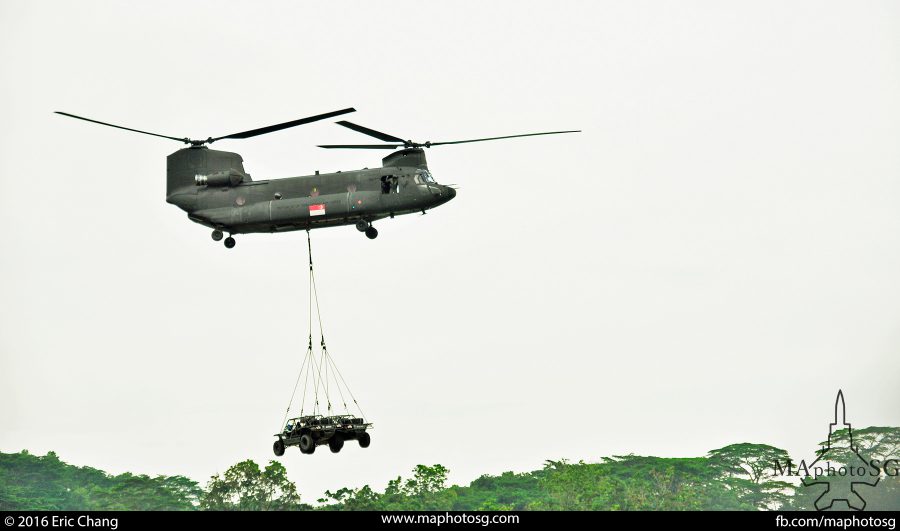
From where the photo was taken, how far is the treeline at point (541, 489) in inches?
3659

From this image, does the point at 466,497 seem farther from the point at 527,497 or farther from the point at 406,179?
the point at 406,179

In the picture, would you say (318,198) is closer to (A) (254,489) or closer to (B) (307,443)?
(B) (307,443)

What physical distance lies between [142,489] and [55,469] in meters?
11.8

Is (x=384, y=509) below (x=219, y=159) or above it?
below

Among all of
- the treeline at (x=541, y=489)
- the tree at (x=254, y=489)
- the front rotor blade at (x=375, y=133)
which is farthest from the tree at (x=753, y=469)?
the front rotor blade at (x=375, y=133)

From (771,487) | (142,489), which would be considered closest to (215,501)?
(142,489)

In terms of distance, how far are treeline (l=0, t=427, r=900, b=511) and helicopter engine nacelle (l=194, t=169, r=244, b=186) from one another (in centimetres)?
4475

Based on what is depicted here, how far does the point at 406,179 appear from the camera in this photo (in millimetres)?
46562

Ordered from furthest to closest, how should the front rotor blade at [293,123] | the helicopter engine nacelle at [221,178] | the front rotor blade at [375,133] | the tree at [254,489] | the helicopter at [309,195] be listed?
the tree at [254,489] → the helicopter engine nacelle at [221,178] → the front rotor blade at [375,133] → the helicopter at [309,195] → the front rotor blade at [293,123]

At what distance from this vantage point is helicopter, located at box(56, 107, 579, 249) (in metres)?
46.3

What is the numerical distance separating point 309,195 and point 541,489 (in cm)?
5765

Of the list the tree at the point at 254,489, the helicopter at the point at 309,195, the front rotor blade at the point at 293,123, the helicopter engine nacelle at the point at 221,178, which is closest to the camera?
the front rotor blade at the point at 293,123

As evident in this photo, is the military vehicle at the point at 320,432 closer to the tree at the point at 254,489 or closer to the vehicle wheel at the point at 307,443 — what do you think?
the vehicle wheel at the point at 307,443

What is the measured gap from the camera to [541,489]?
101 meters
